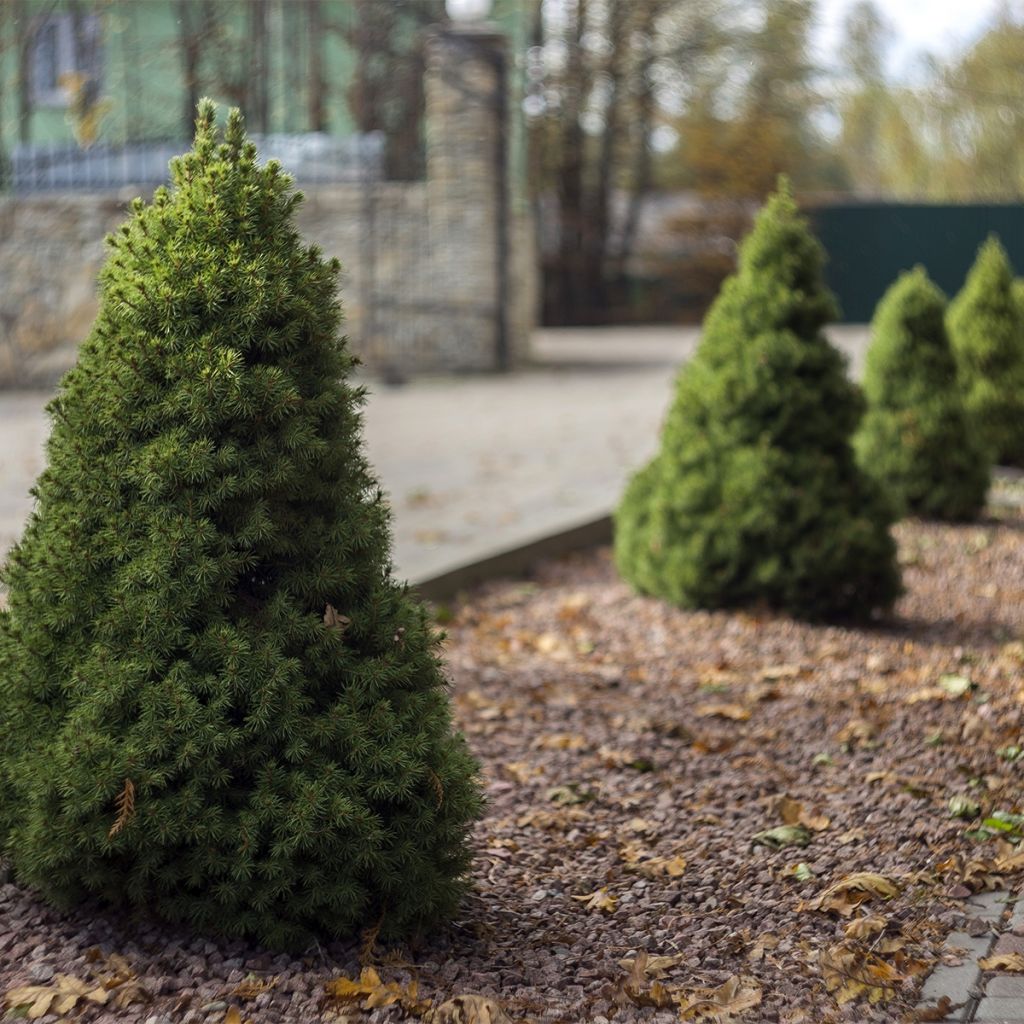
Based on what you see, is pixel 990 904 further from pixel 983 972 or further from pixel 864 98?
pixel 864 98

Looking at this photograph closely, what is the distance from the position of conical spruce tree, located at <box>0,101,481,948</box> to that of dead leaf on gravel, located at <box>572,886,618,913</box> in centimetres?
53

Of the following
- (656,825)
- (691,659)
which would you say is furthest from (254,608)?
(691,659)

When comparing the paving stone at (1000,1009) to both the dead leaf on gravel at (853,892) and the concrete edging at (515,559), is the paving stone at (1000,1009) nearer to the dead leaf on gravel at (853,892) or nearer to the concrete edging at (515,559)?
the dead leaf on gravel at (853,892)

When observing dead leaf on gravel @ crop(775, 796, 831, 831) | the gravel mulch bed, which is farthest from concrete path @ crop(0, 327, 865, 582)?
dead leaf on gravel @ crop(775, 796, 831, 831)

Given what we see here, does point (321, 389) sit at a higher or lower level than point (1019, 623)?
higher

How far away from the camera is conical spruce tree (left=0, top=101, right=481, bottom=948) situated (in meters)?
2.77

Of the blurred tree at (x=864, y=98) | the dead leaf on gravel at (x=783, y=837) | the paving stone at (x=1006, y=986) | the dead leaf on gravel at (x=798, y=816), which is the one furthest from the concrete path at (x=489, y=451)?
the blurred tree at (x=864, y=98)

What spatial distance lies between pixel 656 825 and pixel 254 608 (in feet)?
5.27

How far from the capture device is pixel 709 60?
31.7 meters

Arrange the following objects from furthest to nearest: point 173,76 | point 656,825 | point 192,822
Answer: point 173,76, point 656,825, point 192,822

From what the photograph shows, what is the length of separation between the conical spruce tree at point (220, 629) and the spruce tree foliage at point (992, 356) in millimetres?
7906

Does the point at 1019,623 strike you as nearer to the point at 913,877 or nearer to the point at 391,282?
the point at 913,877

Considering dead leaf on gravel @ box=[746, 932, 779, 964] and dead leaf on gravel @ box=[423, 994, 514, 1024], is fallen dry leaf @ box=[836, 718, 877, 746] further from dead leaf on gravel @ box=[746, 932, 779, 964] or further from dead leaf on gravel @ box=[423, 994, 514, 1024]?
dead leaf on gravel @ box=[423, 994, 514, 1024]

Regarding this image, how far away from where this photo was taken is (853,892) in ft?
11.1
